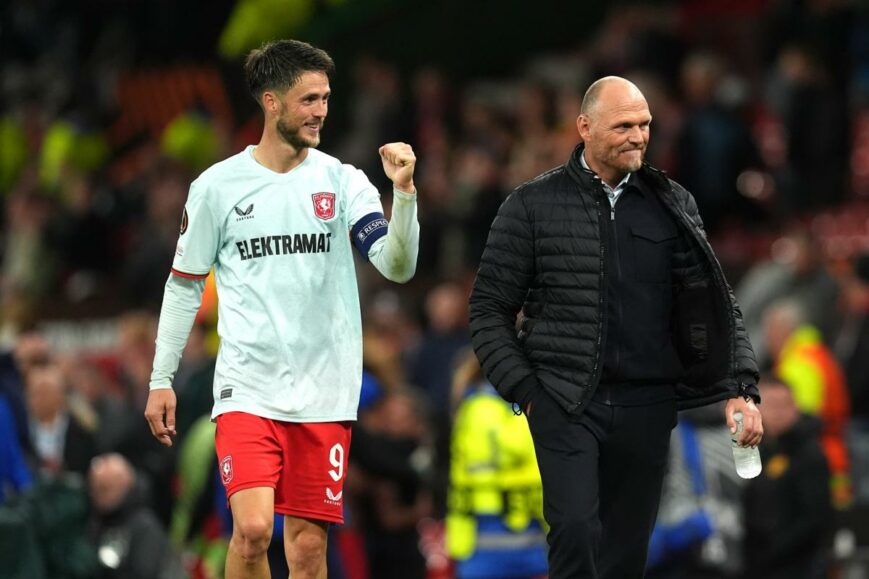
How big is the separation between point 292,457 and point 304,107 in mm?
1414

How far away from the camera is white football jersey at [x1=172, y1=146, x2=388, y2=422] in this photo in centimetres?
720

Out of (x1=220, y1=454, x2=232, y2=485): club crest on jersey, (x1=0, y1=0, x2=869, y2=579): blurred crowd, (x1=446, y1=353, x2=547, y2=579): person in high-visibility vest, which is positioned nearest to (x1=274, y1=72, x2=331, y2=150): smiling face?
(x1=220, y1=454, x2=232, y2=485): club crest on jersey

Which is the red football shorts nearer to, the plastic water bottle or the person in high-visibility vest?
the plastic water bottle

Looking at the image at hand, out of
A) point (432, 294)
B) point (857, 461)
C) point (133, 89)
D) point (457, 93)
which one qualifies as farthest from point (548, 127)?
point (133, 89)

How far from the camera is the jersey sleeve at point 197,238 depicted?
728 cm

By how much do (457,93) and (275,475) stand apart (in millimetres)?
13694

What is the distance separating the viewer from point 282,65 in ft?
23.8

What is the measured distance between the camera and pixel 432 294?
1590 cm

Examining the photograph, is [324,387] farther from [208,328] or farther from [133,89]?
[133,89]

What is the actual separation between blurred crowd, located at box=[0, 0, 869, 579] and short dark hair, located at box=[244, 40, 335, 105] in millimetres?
2902

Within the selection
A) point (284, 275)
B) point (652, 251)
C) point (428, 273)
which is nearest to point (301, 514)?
point (284, 275)

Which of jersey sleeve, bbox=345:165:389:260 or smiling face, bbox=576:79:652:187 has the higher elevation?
smiling face, bbox=576:79:652:187

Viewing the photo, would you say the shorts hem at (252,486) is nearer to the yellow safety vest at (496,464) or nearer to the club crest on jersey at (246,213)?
the club crest on jersey at (246,213)

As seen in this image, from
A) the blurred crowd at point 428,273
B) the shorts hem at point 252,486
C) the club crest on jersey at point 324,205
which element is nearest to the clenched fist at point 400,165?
the club crest on jersey at point 324,205
